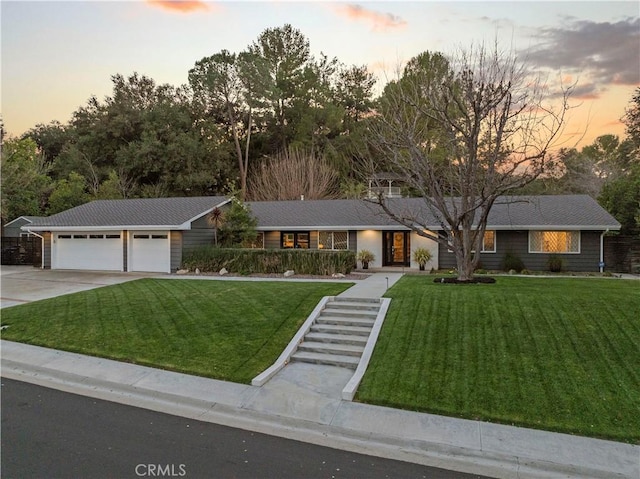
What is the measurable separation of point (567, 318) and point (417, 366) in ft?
12.1

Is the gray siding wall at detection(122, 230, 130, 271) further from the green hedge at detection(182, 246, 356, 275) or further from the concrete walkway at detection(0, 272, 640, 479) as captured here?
the concrete walkway at detection(0, 272, 640, 479)

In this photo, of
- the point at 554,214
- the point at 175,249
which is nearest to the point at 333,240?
the point at 175,249

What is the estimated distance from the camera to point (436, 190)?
43.9ft

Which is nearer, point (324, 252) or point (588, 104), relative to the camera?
point (588, 104)

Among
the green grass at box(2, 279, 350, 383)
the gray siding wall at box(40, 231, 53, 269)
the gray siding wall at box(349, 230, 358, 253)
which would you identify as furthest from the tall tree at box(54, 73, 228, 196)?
the green grass at box(2, 279, 350, 383)

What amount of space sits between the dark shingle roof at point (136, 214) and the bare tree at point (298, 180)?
1049 centimetres

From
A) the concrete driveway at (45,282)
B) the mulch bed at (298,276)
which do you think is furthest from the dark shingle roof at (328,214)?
the mulch bed at (298,276)

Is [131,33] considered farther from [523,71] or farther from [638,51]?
[638,51]

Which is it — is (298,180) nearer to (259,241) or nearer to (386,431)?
(259,241)

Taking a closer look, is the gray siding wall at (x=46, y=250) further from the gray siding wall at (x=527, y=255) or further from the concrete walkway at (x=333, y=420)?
the gray siding wall at (x=527, y=255)

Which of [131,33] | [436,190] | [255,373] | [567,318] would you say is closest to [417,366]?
[255,373]

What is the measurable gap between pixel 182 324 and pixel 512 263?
14.7 meters

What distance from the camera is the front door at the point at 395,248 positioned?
797 inches

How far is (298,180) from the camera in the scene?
106 feet
